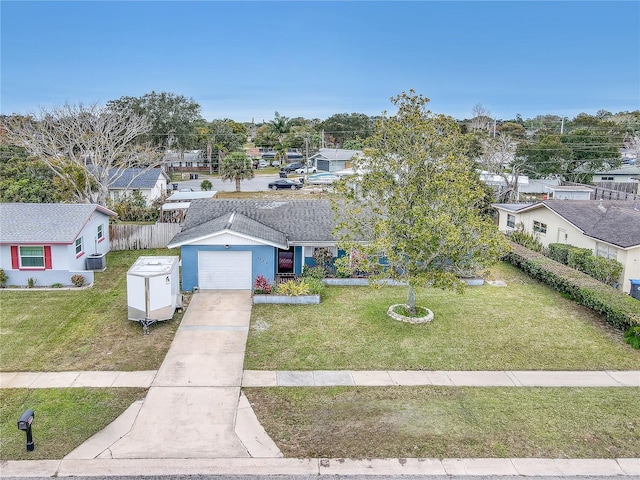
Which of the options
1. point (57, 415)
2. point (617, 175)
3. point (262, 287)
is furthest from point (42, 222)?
point (617, 175)

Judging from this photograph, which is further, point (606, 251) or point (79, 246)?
point (606, 251)

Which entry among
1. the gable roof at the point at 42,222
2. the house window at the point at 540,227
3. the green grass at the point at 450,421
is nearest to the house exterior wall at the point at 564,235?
the house window at the point at 540,227

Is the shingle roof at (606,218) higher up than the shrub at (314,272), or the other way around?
the shingle roof at (606,218)

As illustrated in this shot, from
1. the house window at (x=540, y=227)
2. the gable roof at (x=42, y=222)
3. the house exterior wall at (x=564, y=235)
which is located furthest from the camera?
the house window at (x=540, y=227)

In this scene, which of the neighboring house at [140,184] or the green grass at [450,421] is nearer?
the green grass at [450,421]

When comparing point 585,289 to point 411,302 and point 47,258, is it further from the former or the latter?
point 47,258

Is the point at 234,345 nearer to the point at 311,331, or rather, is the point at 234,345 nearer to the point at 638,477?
the point at 311,331

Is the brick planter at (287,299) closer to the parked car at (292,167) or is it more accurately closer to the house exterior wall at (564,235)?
the house exterior wall at (564,235)
